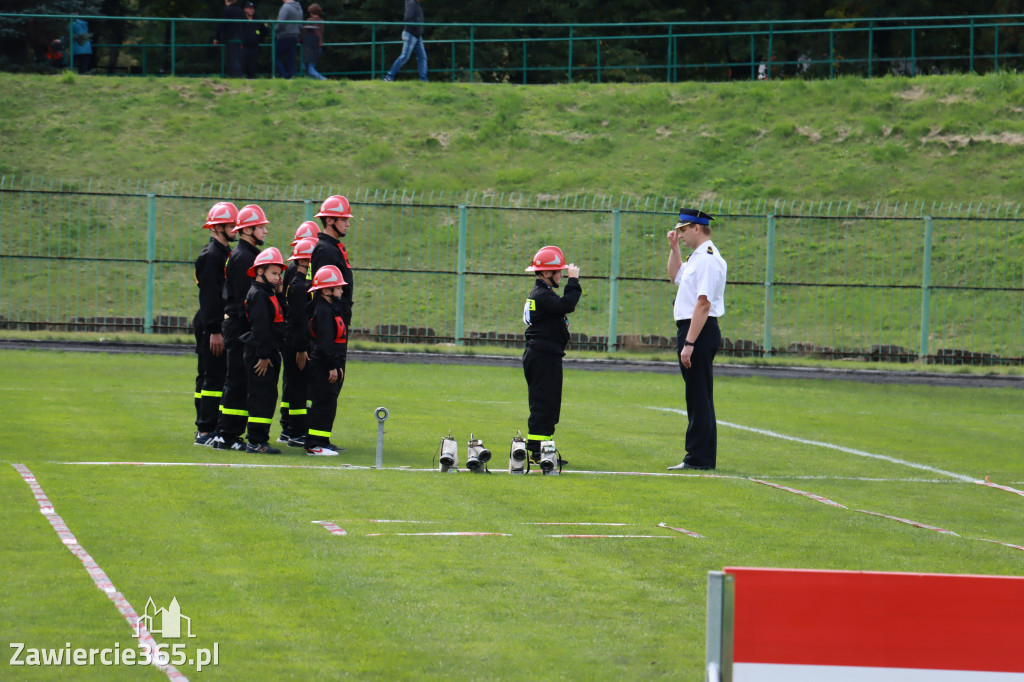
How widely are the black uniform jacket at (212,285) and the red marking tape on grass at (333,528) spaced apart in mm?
4643

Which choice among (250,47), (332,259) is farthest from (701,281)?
(250,47)

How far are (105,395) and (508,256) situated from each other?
1267cm

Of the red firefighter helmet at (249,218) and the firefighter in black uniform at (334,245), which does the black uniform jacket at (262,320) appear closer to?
the firefighter in black uniform at (334,245)

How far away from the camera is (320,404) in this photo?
12.6 metres

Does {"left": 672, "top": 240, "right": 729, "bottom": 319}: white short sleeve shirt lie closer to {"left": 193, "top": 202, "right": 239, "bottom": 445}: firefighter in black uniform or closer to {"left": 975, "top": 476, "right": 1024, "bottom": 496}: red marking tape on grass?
{"left": 975, "top": 476, "right": 1024, "bottom": 496}: red marking tape on grass

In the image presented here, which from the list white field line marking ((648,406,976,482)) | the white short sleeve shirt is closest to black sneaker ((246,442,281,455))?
the white short sleeve shirt

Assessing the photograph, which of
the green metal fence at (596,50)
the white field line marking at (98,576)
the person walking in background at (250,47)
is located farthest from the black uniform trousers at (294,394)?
the green metal fence at (596,50)

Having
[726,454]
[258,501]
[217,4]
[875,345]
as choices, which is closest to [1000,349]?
[875,345]

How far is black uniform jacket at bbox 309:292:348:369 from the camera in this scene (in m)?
12.5

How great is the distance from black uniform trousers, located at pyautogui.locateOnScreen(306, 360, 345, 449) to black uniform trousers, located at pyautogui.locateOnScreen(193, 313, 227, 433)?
973 millimetres

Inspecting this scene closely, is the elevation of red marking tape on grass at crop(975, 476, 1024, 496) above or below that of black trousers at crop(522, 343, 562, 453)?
below

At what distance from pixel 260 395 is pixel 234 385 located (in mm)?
334

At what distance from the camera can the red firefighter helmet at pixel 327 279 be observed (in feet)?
41.2

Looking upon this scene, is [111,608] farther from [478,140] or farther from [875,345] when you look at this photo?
[478,140]
